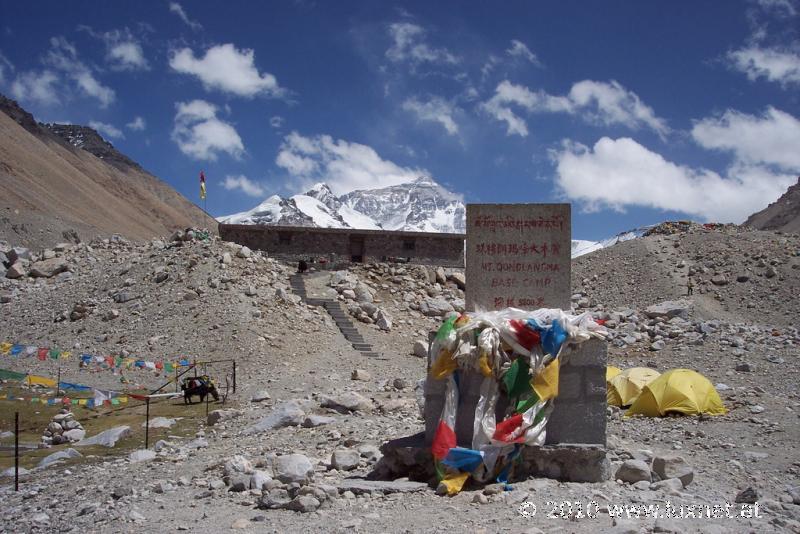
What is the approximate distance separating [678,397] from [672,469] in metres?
7.30

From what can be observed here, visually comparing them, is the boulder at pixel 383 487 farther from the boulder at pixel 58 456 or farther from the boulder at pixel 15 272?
the boulder at pixel 15 272

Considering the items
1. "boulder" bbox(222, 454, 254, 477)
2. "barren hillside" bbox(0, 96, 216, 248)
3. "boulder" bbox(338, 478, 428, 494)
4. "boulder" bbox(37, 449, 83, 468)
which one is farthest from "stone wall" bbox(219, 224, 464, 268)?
"barren hillside" bbox(0, 96, 216, 248)

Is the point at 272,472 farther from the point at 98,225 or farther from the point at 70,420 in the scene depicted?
the point at 98,225

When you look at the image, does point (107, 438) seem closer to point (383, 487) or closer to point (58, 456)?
point (58, 456)

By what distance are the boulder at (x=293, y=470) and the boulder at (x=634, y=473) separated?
138 inches

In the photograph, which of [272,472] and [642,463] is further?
[272,472]

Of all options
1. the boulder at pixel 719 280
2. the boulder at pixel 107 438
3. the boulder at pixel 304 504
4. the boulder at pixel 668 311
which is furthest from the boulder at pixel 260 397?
the boulder at pixel 719 280

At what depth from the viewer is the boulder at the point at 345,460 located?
8969 millimetres

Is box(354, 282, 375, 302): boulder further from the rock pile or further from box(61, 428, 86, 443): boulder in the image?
Answer: box(61, 428, 86, 443): boulder

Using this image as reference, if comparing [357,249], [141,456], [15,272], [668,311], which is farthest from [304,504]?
[15,272]

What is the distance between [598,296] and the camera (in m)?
38.8

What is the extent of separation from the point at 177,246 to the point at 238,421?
16943 mm

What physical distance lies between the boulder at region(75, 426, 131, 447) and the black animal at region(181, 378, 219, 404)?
313 cm

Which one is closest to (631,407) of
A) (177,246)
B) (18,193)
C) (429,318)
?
(429,318)
